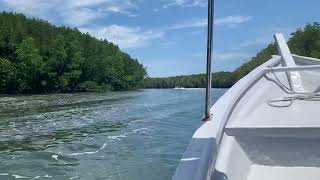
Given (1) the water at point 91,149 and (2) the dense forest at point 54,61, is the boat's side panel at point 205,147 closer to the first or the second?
(1) the water at point 91,149

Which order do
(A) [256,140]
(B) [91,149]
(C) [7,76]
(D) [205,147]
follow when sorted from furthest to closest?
1. (C) [7,76]
2. (B) [91,149]
3. (A) [256,140]
4. (D) [205,147]

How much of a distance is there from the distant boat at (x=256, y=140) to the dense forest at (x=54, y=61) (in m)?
62.7

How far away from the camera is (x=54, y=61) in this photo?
74938 mm

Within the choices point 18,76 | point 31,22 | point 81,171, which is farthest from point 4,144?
point 31,22

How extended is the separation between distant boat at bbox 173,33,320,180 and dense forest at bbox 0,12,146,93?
62.7m

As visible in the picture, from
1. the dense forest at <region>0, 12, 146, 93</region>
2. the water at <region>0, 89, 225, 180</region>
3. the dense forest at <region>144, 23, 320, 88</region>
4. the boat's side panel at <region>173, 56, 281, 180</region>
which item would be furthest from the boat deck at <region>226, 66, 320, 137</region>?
the dense forest at <region>0, 12, 146, 93</region>

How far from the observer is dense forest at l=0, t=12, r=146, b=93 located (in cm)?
6719

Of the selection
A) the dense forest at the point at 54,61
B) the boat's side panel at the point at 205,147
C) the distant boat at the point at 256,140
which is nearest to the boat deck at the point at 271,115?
the distant boat at the point at 256,140

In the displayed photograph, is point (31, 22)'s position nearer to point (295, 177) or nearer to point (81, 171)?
point (81, 171)

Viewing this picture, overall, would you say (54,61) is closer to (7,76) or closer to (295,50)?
(7,76)

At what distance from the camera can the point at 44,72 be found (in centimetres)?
7156

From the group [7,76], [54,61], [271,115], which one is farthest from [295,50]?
[54,61]

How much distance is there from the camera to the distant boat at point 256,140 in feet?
7.52

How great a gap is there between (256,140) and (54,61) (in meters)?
74.4
